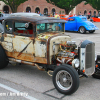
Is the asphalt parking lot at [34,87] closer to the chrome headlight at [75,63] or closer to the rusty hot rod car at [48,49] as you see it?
the rusty hot rod car at [48,49]

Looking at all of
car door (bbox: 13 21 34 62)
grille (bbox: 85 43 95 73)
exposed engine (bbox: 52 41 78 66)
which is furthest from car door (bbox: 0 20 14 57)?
grille (bbox: 85 43 95 73)

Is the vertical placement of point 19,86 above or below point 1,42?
below

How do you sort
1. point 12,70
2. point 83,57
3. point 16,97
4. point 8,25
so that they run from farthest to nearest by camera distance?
point 12,70
point 8,25
point 83,57
point 16,97

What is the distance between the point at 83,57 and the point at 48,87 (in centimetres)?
125

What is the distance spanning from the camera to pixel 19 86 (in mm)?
4914

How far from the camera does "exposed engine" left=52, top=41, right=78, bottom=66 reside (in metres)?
4.99

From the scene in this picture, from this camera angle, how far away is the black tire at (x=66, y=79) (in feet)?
13.9

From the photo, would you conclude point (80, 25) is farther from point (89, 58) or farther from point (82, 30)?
point (89, 58)

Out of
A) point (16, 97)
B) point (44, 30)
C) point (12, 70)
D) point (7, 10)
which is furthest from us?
point (7, 10)

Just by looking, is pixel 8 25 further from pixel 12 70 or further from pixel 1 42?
pixel 12 70

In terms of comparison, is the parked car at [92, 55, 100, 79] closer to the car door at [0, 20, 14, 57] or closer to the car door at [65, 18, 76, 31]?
the car door at [0, 20, 14, 57]

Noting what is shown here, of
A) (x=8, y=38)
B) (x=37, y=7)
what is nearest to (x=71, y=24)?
(x=8, y=38)

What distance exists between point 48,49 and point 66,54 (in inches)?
21.0

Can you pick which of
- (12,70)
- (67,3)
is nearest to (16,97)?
(12,70)
